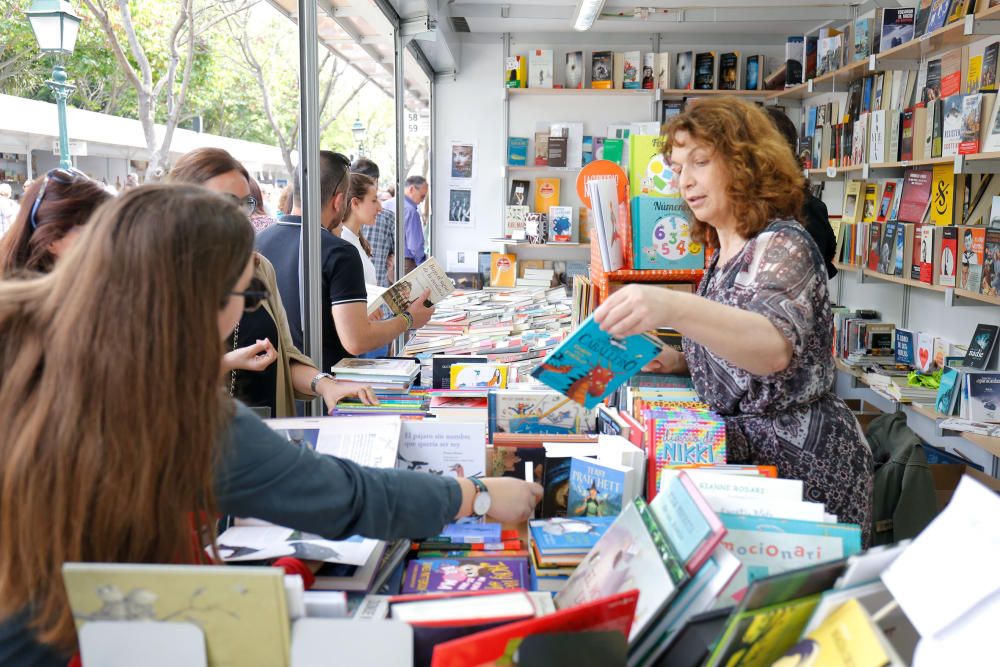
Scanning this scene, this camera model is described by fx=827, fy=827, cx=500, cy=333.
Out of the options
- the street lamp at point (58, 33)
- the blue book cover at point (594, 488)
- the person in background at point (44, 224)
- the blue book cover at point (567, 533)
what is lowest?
the blue book cover at point (567, 533)

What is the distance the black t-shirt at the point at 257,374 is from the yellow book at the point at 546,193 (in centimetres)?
481

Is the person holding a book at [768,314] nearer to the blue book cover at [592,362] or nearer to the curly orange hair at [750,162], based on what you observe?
the curly orange hair at [750,162]

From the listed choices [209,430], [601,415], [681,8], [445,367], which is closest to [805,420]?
[601,415]

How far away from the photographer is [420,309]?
3.48m

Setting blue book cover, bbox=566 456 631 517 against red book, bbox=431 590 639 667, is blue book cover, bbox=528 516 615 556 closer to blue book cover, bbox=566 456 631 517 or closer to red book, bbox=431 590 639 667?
blue book cover, bbox=566 456 631 517

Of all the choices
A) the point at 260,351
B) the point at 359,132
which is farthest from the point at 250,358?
the point at 359,132

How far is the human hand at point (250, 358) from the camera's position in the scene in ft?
7.46

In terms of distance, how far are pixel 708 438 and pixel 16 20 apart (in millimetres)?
1577

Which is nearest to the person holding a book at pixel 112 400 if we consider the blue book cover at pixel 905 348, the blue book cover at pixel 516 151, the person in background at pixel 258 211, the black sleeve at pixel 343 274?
the person in background at pixel 258 211

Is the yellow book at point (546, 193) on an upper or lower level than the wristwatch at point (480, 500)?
upper

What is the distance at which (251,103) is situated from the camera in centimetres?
279

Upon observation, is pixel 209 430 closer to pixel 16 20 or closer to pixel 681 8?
pixel 16 20

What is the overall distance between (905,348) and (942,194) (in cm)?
117

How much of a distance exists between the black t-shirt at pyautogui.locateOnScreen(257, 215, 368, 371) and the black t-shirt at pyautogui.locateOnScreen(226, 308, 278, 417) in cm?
52
